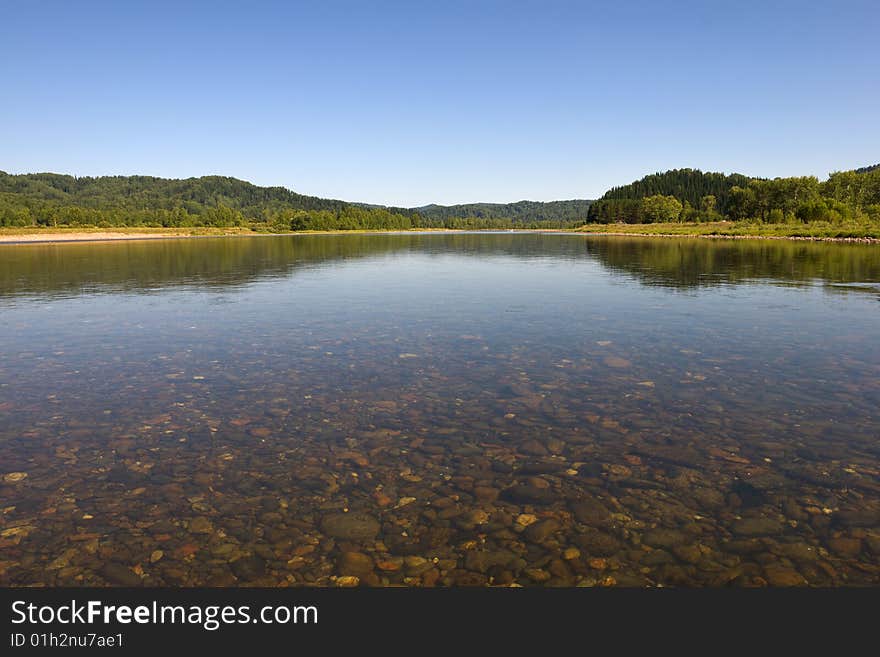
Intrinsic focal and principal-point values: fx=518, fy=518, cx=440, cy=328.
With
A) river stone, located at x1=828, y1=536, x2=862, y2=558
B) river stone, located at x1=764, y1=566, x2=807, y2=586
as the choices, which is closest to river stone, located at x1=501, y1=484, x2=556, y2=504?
river stone, located at x1=764, y1=566, x2=807, y2=586

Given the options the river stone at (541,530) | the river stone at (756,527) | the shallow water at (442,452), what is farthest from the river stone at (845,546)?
the river stone at (541,530)

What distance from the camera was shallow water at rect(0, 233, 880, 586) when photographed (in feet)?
28.8

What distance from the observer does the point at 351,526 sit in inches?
384

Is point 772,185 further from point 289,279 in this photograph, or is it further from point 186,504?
point 186,504

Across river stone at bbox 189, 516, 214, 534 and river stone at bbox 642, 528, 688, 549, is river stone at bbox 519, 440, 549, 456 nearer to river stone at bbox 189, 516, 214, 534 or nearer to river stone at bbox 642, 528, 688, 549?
river stone at bbox 642, 528, 688, 549

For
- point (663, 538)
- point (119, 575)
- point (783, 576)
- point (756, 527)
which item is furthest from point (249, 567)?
point (756, 527)

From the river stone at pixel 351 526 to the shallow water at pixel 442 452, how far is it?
46 millimetres

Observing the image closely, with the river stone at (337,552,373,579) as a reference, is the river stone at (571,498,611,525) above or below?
above

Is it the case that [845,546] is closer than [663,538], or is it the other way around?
[845,546]

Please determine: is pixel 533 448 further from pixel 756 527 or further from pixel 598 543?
pixel 756 527

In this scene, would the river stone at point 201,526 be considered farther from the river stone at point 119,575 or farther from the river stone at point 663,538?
the river stone at point 663,538

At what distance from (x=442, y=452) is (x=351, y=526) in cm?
351

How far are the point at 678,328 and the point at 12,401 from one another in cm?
2799

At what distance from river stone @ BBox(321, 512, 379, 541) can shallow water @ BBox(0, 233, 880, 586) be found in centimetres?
5
